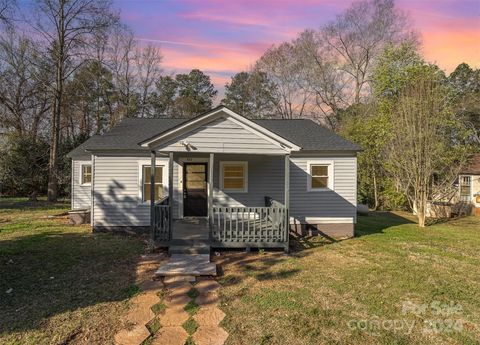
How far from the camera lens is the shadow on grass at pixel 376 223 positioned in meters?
12.7

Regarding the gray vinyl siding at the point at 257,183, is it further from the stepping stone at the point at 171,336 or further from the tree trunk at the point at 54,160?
the tree trunk at the point at 54,160

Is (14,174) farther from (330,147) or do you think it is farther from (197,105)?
(330,147)

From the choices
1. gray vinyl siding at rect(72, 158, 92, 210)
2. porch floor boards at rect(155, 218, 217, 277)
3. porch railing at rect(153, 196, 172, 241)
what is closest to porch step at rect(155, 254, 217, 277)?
porch floor boards at rect(155, 218, 217, 277)

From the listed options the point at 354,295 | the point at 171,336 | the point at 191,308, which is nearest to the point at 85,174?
the point at 191,308

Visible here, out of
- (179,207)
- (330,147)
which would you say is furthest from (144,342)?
(330,147)

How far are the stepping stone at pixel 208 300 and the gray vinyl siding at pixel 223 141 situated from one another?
408 cm

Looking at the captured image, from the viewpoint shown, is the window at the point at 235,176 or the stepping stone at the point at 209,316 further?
the window at the point at 235,176

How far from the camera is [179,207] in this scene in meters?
11.4

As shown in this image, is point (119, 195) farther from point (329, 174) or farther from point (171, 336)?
point (171, 336)

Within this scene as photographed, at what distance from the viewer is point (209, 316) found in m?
5.14

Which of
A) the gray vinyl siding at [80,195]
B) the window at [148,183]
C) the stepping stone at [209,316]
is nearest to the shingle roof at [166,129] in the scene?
the window at [148,183]

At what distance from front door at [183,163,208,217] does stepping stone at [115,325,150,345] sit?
22.5 feet

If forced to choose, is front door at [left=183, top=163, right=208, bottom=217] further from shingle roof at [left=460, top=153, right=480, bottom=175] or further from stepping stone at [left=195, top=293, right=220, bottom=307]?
shingle roof at [left=460, top=153, right=480, bottom=175]

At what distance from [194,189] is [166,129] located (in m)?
2.42
